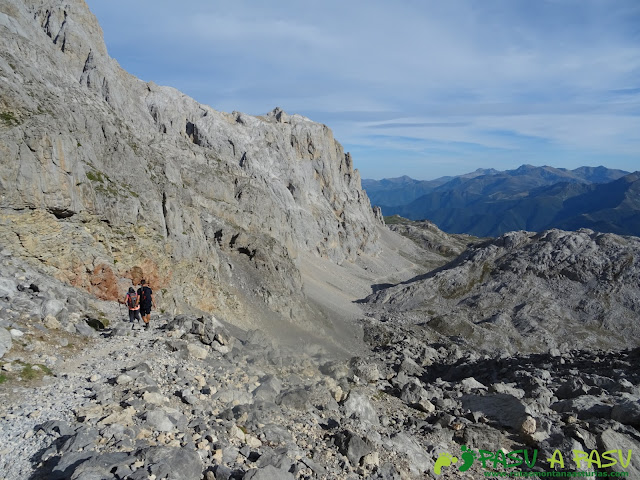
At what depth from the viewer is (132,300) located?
63.1 feet

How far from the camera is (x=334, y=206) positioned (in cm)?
13012

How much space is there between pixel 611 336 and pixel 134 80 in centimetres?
10370

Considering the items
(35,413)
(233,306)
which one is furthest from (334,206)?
(35,413)

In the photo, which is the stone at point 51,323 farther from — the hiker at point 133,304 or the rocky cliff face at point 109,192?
the rocky cliff face at point 109,192

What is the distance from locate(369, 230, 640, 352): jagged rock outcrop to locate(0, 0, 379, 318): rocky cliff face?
28633mm

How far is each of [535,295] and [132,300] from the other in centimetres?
7365

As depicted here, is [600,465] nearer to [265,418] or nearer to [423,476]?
[423,476]

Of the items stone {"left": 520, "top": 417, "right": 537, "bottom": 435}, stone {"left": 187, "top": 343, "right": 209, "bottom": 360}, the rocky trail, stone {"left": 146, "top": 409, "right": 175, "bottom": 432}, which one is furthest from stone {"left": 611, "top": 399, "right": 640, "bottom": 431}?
stone {"left": 146, "top": 409, "right": 175, "bottom": 432}

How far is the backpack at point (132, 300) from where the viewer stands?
19094mm

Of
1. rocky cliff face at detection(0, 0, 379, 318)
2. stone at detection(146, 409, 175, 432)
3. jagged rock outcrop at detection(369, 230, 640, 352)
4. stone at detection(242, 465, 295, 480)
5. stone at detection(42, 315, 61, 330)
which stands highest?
rocky cliff face at detection(0, 0, 379, 318)

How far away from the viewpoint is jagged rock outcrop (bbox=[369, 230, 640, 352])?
210 feet

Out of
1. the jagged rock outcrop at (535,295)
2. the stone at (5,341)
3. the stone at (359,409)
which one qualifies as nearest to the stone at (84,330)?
the stone at (5,341)

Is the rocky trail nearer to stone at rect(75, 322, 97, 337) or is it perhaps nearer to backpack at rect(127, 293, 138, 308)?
stone at rect(75, 322, 97, 337)

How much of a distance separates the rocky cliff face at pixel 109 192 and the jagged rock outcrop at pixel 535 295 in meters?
28.6
